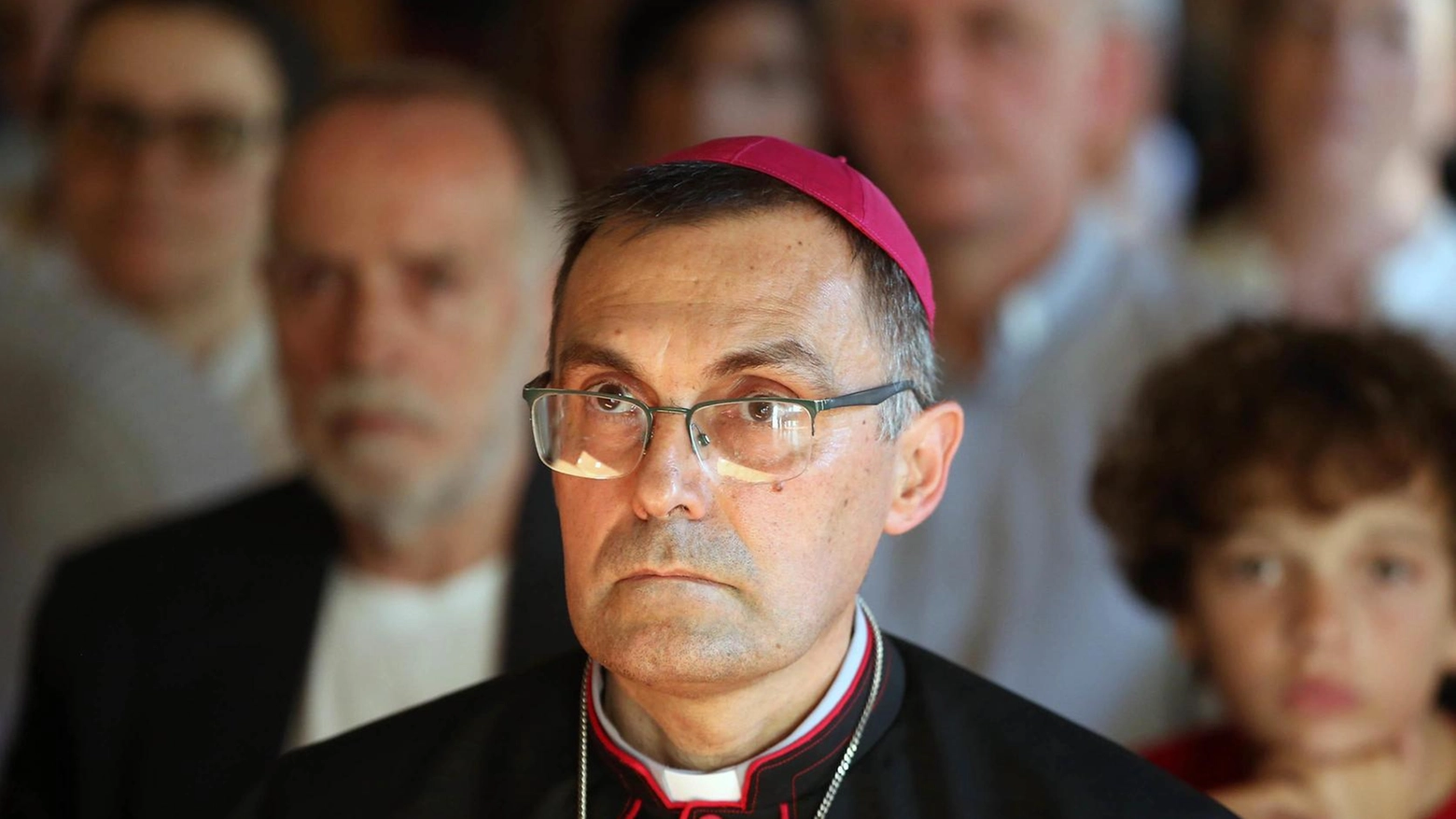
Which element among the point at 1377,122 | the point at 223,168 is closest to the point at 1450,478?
the point at 1377,122

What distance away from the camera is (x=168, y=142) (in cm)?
389

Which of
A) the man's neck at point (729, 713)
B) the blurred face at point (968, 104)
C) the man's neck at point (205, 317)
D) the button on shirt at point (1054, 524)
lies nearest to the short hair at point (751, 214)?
Answer: the man's neck at point (729, 713)

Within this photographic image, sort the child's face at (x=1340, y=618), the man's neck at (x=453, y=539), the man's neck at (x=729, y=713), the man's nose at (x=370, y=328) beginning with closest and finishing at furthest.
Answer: the man's neck at (x=729, y=713) → the child's face at (x=1340, y=618) → the man's nose at (x=370, y=328) → the man's neck at (x=453, y=539)

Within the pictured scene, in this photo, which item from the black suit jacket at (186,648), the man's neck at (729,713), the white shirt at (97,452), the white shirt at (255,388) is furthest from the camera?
the white shirt at (255,388)

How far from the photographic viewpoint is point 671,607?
1507 millimetres

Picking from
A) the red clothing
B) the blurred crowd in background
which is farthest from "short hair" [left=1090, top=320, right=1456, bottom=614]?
the blurred crowd in background

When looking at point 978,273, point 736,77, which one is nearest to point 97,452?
point 736,77

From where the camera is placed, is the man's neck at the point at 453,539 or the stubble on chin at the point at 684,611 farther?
the man's neck at the point at 453,539

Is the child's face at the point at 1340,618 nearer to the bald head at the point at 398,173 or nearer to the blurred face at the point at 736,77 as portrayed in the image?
the bald head at the point at 398,173

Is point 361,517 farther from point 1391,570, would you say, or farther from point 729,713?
point 1391,570

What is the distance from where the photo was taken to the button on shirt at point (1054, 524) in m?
3.11

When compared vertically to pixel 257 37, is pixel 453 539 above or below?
below

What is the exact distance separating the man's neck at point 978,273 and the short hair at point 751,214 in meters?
1.96

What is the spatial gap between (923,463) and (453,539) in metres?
1.45
